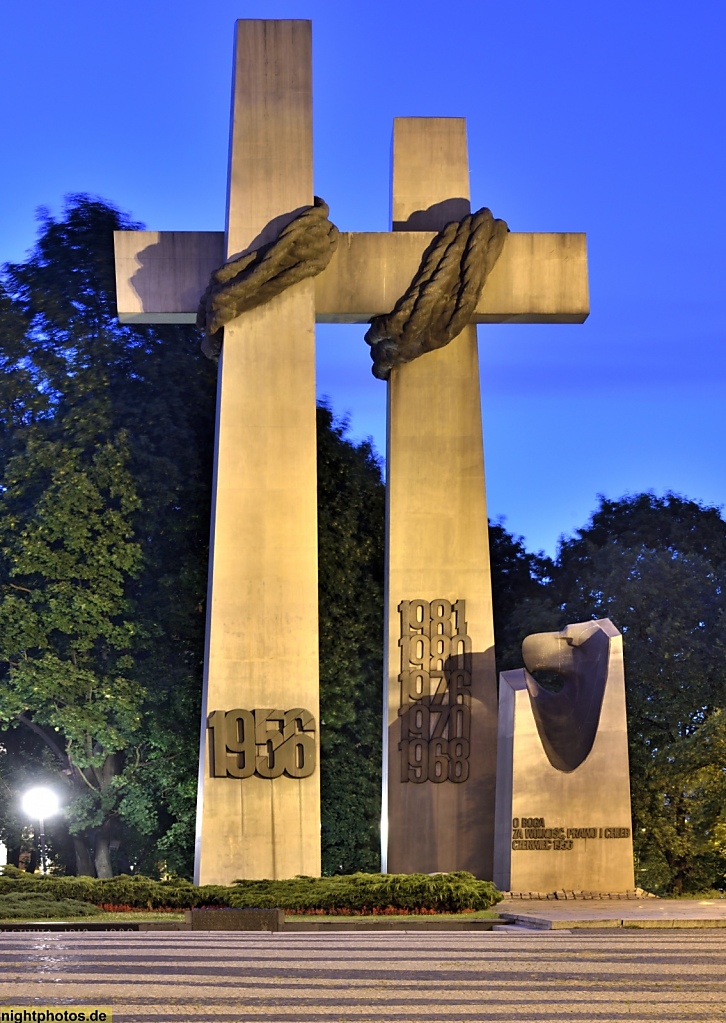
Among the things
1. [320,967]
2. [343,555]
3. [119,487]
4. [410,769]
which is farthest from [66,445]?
[320,967]

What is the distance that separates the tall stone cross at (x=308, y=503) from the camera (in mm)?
21000

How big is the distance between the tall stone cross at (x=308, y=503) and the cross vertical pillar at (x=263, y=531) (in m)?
0.03

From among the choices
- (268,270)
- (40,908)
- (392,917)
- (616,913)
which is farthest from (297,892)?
(268,270)

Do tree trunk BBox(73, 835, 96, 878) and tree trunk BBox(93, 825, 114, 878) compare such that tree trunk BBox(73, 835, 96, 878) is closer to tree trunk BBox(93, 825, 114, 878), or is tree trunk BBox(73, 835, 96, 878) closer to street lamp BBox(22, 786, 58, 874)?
tree trunk BBox(93, 825, 114, 878)

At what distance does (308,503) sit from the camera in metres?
21.7

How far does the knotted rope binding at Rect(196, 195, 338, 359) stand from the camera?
22.1 meters

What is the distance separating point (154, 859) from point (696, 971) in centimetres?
2186

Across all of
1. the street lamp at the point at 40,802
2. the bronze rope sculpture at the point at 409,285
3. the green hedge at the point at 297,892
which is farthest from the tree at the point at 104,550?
the green hedge at the point at 297,892

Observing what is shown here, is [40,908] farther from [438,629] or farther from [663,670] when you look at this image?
[663,670]

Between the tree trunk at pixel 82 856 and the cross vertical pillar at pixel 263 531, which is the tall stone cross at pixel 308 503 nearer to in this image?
the cross vertical pillar at pixel 263 531

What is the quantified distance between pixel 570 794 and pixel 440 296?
835 cm

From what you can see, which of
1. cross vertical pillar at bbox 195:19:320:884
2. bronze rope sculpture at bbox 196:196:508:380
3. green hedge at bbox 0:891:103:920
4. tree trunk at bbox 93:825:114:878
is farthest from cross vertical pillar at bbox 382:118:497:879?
tree trunk at bbox 93:825:114:878

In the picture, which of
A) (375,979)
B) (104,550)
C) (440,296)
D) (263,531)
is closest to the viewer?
(375,979)

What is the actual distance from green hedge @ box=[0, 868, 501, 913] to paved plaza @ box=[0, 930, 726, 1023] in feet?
13.8
